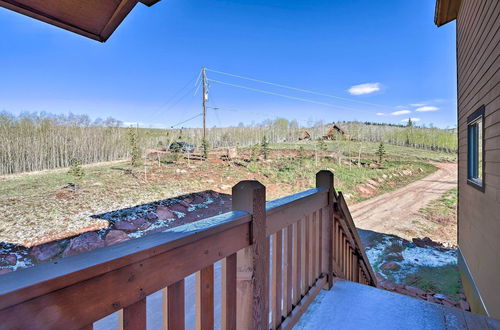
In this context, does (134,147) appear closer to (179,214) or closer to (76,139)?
(76,139)

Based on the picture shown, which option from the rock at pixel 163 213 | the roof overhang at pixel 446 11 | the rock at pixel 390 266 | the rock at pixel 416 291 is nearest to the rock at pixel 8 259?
the rock at pixel 163 213

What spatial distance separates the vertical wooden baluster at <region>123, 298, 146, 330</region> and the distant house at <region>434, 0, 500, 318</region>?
2.99 meters

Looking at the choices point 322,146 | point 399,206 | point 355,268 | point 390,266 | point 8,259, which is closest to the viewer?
point 355,268

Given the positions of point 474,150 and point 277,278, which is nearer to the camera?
point 277,278

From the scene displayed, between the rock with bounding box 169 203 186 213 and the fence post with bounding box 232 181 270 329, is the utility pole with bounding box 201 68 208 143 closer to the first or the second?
the rock with bounding box 169 203 186 213

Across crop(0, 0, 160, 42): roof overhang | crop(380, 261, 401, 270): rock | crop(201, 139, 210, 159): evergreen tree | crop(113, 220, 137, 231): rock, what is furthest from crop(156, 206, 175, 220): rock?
crop(0, 0, 160, 42): roof overhang

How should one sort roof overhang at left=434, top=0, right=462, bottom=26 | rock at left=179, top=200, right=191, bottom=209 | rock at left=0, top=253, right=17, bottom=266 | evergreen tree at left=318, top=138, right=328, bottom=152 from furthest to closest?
1. evergreen tree at left=318, top=138, right=328, bottom=152
2. rock at left=179, top=200, right=191, bottom=209
3. roof overhang at left=434, top=0, right=462, bottom=26
4. rock at left=0, top=253, right=17, bottom=266

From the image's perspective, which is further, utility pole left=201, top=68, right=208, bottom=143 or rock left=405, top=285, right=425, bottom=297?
utility pole left=201, top=68, right=208, bottom=143

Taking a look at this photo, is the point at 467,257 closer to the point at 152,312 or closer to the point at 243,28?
the point at 152,312

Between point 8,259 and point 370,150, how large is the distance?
1686 centimetres

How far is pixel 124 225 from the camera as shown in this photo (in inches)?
205

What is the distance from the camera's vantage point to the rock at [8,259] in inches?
142

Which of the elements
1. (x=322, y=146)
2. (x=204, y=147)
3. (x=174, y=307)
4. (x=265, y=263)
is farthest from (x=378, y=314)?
(x=322, y=146)

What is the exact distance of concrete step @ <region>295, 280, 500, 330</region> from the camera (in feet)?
4.96
